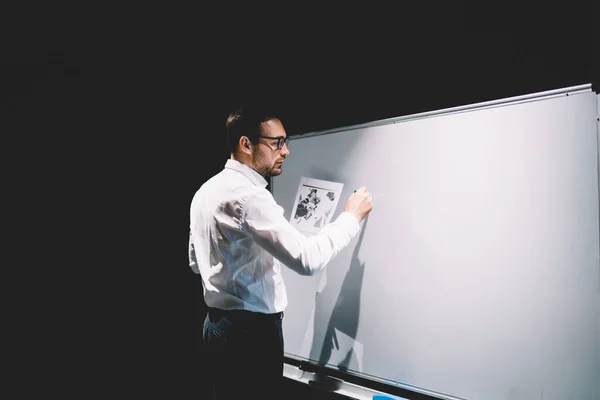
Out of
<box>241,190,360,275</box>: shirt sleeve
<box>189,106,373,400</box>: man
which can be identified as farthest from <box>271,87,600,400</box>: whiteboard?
<box>241,190,360,275</box>: shirt sleeve

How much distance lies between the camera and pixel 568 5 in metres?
1.29

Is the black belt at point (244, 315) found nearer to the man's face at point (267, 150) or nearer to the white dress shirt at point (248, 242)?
the white dress shirt at point (248, 242)

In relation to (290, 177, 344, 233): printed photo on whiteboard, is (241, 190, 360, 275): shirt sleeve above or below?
below

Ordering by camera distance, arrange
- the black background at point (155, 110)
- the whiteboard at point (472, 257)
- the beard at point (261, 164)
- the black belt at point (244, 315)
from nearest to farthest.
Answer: the whiteboard at point (472, 257), the black belt at point (244, 315), the beard at point (261, 164), the black background at point (155, 110)

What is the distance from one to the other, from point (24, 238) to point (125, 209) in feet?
1.51

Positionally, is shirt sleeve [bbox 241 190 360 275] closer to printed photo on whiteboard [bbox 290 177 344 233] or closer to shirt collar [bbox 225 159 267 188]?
shirt collar [bbox 225 159 267 188]

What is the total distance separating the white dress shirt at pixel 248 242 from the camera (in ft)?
3.82

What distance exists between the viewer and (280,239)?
1146 millimetres

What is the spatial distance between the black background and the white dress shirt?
1.72 ft

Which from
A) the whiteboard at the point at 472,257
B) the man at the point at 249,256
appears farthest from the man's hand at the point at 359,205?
the whiteboard at the point at 472,257

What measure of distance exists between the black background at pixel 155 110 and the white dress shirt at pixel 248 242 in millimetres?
523

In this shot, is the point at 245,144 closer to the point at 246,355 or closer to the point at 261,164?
the point at 261,164

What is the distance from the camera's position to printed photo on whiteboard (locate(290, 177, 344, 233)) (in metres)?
1.63

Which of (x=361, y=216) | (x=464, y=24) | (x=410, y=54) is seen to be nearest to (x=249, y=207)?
(x=361, y=216)
